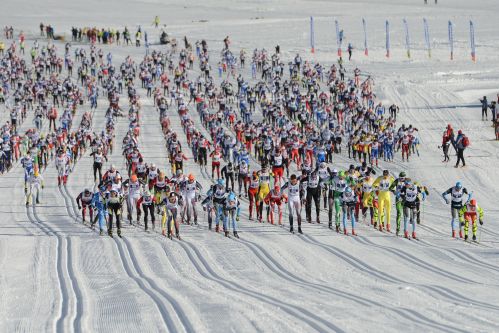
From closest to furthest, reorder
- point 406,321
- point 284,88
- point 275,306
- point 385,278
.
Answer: point 406,321
point 275,306
point 385,278
point 284,88

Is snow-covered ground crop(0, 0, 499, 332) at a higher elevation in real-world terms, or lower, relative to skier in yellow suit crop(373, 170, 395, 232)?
lower

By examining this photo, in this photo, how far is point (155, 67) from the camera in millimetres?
64000

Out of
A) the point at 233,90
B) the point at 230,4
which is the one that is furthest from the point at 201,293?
the point at 230,4

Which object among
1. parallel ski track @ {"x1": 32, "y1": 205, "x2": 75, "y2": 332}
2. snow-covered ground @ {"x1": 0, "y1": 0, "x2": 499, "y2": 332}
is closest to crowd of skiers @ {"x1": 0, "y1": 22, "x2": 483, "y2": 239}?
snow-covered ground @ {"x1": 0, "y1": 0, "x2": 499, "y2": 332}

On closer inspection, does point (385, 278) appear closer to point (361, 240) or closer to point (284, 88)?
point (361, 240)

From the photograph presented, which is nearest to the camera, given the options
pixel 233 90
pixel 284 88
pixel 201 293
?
pixel 201 293

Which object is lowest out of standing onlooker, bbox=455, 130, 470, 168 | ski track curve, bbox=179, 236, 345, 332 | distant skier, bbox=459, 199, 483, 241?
ski track curve, bbox=179, 236, 345, 332

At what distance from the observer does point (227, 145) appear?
127 feet

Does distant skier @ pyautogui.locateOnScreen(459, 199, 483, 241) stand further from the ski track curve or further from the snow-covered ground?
the ski track curve

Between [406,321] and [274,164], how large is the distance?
19038 mm

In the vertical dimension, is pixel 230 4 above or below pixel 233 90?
above

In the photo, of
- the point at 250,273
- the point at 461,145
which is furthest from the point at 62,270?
the point at 461,145

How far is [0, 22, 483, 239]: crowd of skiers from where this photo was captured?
25312 mm

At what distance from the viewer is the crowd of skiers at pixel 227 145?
83.0 feet
